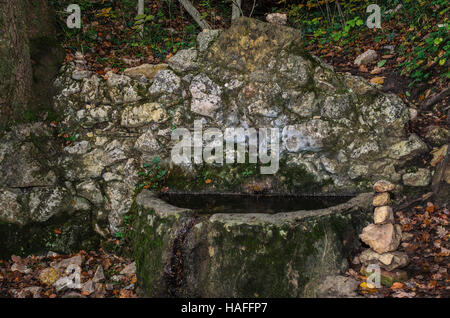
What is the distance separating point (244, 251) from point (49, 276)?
7.17 feet

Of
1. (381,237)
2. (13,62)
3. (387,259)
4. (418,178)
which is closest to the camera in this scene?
(387,259)

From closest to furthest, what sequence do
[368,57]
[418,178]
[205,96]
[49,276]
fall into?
1. [49,276]
2. [418,178]
3. [205,96]
4. [368,57]

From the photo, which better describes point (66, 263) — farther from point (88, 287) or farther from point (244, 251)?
point (244, 251)

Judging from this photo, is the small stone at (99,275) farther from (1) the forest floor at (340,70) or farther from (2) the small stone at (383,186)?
(2) the small stone at (383,186)

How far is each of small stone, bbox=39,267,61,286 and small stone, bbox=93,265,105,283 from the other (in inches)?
15.6

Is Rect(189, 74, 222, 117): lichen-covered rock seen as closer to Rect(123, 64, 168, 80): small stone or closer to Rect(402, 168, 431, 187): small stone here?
Rect(123, 64, 168, 80): small stone

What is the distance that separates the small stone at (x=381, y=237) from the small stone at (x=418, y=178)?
87 cm

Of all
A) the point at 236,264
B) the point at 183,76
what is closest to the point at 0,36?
the point at 183,76

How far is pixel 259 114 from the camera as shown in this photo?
457 cm

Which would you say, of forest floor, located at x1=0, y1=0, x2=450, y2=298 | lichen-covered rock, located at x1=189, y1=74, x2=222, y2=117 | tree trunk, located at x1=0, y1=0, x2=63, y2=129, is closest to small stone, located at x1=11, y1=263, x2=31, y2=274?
forest floor, located at x1=0, y1=0, x2=450, y2=298

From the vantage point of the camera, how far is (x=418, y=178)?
4133 millimetres

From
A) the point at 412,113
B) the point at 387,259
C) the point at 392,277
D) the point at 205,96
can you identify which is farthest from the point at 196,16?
the point at 392,277

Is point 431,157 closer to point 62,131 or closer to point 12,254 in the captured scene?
point 62,131

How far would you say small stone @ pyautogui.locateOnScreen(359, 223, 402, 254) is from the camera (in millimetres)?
3391
